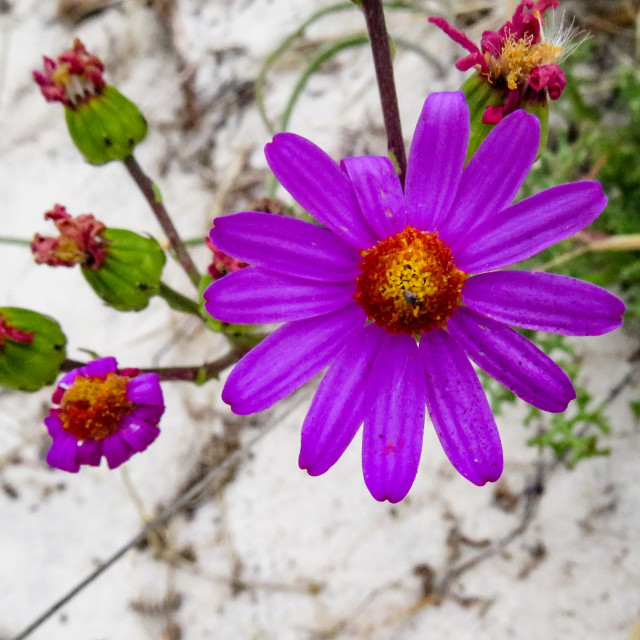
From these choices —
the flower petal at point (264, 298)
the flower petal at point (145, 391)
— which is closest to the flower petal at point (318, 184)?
the flower petal at point (264, 298)

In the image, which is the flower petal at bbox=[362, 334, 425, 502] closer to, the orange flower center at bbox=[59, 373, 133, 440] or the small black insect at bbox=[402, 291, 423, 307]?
the small black insect at bbox=[402, 291, 423, 307]

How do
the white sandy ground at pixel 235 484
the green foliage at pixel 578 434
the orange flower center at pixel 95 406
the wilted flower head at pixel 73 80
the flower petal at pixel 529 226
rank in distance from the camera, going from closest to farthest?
the flower petal at pixel 529 226 < the orange flower center at pixel 95 406 < the wilted flower head at pixel 73 80 < the green foliage at pixel 578 434 < the white sandy ground at pixel 235 484

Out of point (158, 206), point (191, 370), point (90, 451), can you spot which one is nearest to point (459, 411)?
point (191, 370)

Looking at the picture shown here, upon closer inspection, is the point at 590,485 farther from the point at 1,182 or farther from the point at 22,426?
the point at 1,182

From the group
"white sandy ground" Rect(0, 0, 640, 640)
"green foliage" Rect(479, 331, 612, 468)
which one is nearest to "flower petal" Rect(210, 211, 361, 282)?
"green foliage" Rect(479, 331, 612, 468)

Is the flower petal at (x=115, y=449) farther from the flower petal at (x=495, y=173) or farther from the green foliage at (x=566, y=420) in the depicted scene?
the green foliage at (x=566, y=420)

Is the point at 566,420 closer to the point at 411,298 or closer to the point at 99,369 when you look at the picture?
the point at 411,298
